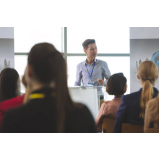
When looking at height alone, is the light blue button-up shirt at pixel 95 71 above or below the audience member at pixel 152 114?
above

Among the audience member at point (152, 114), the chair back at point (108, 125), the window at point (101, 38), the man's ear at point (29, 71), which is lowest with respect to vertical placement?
the chair back at point (108, 125)

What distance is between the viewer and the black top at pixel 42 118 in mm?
1221

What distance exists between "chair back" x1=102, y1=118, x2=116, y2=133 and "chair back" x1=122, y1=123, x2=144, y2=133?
146 mm

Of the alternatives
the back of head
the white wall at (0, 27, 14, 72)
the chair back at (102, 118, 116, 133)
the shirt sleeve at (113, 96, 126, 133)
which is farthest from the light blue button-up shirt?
the back of head

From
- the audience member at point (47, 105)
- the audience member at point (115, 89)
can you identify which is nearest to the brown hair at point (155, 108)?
the audience member at point (115, 89)

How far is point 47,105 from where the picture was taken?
125 centimetres

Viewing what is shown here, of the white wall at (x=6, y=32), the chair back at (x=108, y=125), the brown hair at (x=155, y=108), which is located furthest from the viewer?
the white wall at (x=6, y=32)

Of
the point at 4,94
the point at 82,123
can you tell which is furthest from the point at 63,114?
the point at 4,94

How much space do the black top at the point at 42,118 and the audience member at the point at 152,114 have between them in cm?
60

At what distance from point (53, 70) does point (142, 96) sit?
0.83 metres

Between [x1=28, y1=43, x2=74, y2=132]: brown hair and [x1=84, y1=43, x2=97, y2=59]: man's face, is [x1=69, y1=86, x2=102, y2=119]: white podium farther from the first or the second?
[x1=84, y1=43, x2=97, y2=59]: man's face

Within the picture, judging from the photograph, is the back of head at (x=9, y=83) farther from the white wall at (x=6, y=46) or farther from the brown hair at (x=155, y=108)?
the brown hair at (x=155, y=108)

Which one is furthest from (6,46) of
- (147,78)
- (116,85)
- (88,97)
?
(147,78)
